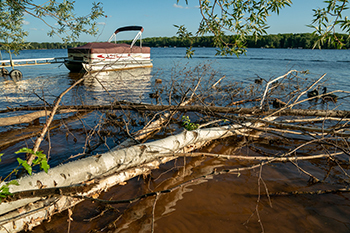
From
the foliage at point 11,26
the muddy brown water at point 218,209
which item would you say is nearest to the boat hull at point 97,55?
the foliage at point 11,26

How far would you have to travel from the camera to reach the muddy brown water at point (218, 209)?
2809 mm

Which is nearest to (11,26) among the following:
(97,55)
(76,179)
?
(76,179)

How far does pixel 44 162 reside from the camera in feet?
7.02

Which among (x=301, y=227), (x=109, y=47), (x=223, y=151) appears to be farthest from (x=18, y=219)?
(x=109, y=47)

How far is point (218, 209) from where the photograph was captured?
3.15 meters

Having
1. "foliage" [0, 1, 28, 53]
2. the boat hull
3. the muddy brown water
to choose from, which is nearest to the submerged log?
the muddy brown water

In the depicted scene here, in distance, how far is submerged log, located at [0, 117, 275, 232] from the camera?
2467mm

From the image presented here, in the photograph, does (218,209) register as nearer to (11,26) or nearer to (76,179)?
(76,179)

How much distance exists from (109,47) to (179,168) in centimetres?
1985

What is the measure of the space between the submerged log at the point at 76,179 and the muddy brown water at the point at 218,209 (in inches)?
11.7

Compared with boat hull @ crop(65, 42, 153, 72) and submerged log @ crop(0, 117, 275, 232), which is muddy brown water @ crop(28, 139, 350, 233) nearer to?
submerged log @ crop(0, 117, 275, 232)

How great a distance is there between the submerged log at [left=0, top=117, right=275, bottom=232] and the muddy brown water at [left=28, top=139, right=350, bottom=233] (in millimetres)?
297

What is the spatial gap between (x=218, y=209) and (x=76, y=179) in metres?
2.14

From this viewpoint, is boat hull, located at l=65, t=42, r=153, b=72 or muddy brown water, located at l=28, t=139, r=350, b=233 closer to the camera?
muddy brown water, located at l=28, t=139, r=350, b=233
